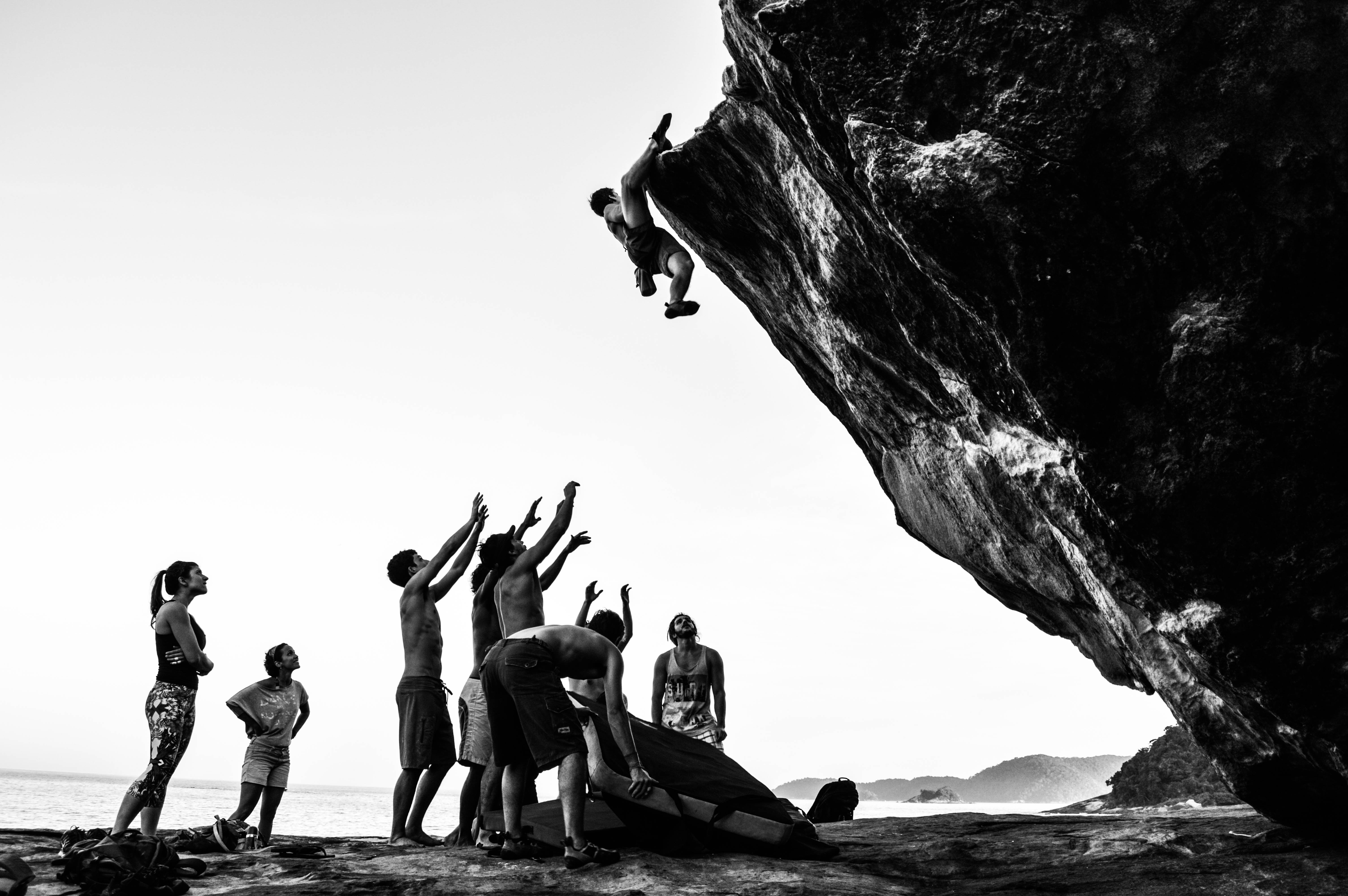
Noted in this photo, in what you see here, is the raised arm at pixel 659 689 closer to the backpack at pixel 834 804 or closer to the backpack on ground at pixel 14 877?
the backpack at pixel 834 804

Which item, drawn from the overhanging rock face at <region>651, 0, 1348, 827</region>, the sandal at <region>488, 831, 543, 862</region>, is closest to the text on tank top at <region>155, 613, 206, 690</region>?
the sandal at <region>488, 831, 543, 862</region>

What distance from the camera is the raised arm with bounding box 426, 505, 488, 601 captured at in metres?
7.17

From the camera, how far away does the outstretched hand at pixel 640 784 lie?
5.34 m

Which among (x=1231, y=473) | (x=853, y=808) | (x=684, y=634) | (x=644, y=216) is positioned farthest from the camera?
(x=853, y=808)

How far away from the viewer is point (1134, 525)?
4.72 metres

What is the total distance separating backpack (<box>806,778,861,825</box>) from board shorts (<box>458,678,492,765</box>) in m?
4.13

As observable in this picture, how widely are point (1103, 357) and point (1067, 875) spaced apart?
9.88 ft

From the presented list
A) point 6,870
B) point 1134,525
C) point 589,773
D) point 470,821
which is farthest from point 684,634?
point 6,870

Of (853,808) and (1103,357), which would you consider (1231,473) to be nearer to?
(1103,357)

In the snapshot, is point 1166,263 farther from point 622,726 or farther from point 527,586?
point 527,586

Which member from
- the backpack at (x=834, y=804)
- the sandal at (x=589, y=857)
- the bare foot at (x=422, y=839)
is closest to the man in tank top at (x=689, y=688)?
the backpack at (x=834, y=804)

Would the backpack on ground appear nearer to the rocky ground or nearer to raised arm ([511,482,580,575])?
the rocky ground

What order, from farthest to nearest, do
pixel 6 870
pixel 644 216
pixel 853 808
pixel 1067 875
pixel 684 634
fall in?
pixel 853 808 < pixel 684 634 < pixel 644 216 < pixel 1067 875 < pixel 6 870

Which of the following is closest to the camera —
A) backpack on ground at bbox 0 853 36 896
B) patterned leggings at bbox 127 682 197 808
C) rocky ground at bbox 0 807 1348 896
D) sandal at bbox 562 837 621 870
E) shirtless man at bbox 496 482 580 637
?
backpack on ground at bbox 0 853 36 896
